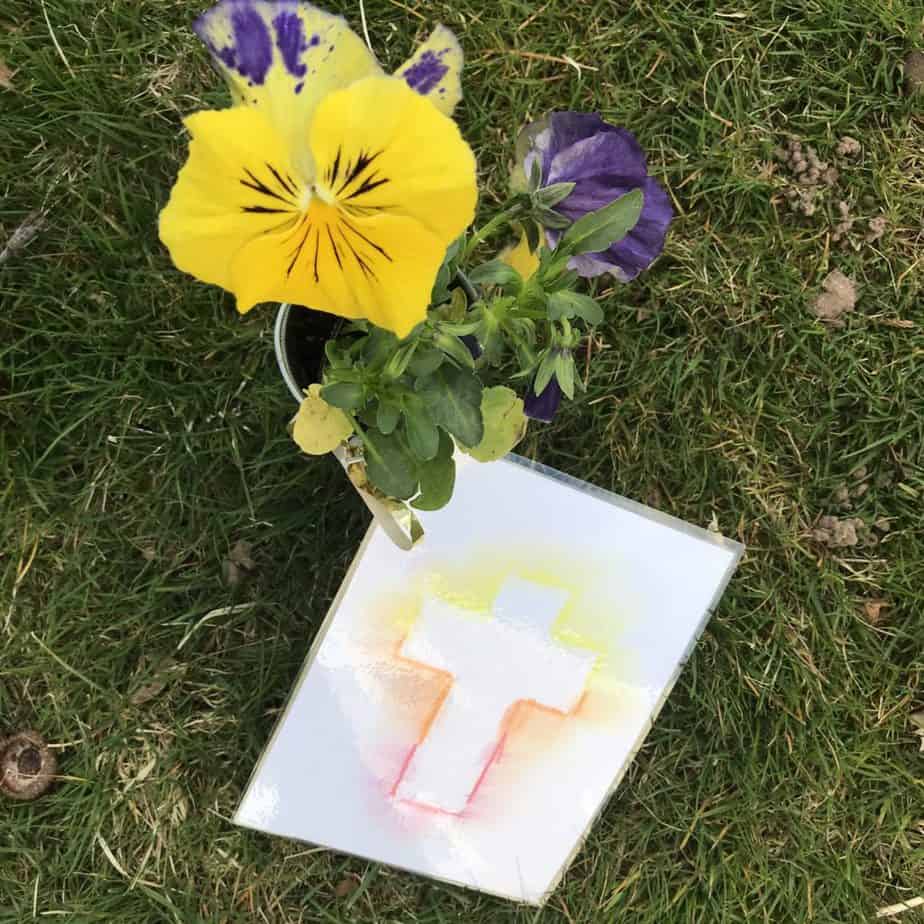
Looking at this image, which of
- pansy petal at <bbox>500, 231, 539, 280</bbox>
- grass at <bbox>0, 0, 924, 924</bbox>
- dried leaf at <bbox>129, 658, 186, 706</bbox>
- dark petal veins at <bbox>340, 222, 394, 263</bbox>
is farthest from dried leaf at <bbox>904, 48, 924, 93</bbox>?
dried leaf at <bbox>129, 658, 186, 706</bbox>

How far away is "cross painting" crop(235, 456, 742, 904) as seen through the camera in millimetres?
1018

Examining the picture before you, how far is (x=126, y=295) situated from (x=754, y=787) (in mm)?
874

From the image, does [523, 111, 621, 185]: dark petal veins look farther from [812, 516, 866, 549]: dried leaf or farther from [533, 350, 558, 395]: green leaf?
[812, 516, 866, 549]: dried leaf

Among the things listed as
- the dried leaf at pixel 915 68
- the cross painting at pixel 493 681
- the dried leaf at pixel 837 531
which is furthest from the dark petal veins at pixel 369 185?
the dried leaf at pixel 915 68

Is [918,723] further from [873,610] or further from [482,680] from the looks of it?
[482,680]

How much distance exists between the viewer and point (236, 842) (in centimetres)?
107

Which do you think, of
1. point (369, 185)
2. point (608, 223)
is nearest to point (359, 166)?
point (369, 185)

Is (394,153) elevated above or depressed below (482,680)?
above

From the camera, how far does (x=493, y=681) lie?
3.42 ft

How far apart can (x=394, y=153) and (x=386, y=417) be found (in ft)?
0.73

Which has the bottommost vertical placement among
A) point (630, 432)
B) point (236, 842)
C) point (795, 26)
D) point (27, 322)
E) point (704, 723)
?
point (236, 842)

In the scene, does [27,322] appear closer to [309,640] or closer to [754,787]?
[309,640]

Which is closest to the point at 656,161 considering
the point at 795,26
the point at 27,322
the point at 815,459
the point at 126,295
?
the point at 795,26

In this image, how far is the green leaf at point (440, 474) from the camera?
2.23 feet
